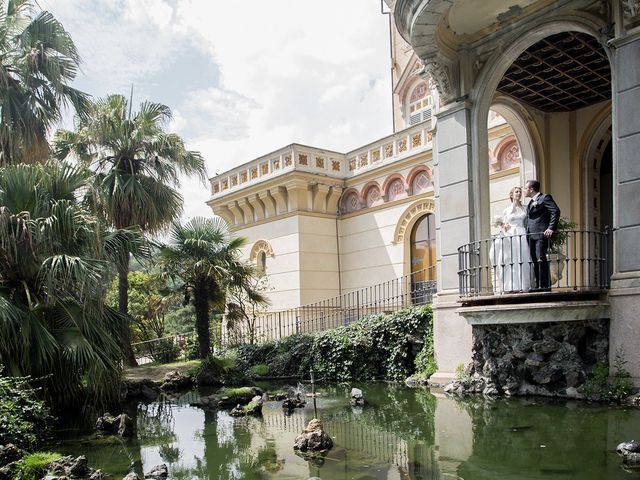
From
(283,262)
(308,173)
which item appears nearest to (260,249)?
(283,262)

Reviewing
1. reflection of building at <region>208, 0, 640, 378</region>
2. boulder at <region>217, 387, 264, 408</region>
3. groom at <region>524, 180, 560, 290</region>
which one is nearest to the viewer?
reflection of building at <region>208, 0, 640, 378</region>

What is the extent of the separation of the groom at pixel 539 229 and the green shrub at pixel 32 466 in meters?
7.21

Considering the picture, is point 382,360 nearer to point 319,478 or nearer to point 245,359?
point 245,359

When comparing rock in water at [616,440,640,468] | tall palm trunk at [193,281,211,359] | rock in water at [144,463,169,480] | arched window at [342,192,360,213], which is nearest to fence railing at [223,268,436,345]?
tall palm trunk at [193,281,211,359]

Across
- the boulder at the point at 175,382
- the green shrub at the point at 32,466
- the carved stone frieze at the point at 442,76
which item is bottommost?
the boulder at the point at 175,382

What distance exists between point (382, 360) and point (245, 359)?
15.6 feet

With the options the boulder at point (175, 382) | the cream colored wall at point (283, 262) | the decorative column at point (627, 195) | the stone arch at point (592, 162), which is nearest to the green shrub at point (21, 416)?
the boulder at point (175, 382)

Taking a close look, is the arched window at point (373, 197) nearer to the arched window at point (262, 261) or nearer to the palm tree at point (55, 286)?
the arched window at point (262, 261)

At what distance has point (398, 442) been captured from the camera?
702 cm

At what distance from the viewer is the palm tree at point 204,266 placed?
16703 mm

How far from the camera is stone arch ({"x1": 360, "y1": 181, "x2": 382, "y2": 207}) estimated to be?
20.7 m

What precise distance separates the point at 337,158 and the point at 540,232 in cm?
1326

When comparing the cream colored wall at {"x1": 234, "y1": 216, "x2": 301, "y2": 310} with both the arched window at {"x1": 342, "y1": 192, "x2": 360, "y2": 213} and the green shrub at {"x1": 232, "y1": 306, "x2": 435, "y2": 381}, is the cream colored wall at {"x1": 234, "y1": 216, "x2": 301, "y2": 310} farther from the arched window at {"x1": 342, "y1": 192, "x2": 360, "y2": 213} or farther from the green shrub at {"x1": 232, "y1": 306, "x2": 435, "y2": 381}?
the green shrub at {"x1": 232, "y1": 306, "x2": 435, "y2": 381}

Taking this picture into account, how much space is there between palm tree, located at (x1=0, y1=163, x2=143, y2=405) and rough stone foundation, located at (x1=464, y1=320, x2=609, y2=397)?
6525 millimetres
